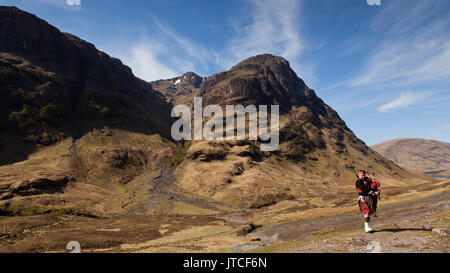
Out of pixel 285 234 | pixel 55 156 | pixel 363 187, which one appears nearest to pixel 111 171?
pixel 55 156

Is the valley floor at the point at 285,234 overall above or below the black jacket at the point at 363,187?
below

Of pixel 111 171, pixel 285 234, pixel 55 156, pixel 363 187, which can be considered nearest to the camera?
pixel 363 187

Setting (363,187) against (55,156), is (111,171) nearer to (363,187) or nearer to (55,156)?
(55,156)

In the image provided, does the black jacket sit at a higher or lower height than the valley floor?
higher

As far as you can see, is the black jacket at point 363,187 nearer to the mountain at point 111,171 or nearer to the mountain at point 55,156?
the mountain at point 111,171

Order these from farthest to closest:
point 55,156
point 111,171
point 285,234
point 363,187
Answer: point 111,171 → point 55,156 → point 285,234 → point 363,187

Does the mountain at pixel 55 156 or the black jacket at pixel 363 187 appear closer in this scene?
the black jacket at pixel 363 187

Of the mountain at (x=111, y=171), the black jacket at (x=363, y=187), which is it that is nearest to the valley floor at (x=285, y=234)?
the black jacket at (x=363, y=187)

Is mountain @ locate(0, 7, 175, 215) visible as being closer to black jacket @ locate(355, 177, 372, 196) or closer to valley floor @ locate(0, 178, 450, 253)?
valley floor @ locate(0, 178, 450, 253)

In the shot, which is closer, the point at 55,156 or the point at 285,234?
the point at 285,234

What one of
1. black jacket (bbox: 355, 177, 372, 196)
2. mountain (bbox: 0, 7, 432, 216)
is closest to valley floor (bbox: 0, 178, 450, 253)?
black jacket (bbox: 355, 177, 372, 196)
